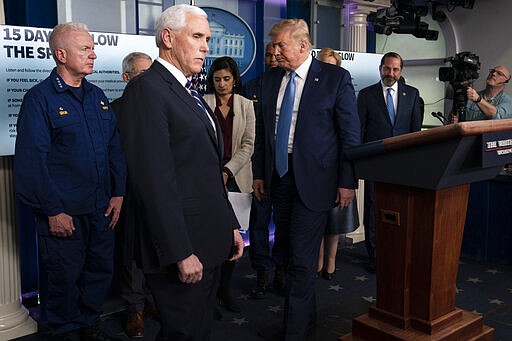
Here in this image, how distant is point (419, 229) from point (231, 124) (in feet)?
4.25

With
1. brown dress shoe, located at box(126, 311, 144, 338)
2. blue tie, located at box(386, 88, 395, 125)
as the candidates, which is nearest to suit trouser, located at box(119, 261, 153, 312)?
brown dress shoe, located at box(126, 311, 144, 338)

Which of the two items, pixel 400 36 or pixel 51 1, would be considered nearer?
pixel 51 1

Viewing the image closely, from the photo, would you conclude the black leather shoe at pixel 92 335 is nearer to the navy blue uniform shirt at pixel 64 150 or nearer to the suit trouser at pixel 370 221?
the navy blue uniform shirt at pixel 64 150

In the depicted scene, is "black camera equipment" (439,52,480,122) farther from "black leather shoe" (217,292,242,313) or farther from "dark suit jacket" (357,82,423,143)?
"black leather shoe" (217,292,242,313)

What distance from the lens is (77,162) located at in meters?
2.34

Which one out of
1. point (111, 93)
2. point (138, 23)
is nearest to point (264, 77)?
point (111, 93)

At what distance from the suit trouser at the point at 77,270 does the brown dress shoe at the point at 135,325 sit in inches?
8.1

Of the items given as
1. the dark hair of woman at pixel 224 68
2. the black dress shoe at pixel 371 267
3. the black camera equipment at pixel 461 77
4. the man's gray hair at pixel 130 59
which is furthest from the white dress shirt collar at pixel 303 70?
the black camera equipment at pixel 461 77

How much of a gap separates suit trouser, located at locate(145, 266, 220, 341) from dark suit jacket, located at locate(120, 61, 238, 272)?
0.05 m

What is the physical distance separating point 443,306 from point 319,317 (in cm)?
84

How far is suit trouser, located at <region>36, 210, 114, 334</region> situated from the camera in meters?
2.38

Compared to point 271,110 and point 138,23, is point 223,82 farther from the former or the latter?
point 138,23

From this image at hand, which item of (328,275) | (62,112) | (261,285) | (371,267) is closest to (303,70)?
(62,112)

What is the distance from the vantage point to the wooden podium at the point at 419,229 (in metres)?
1.90
